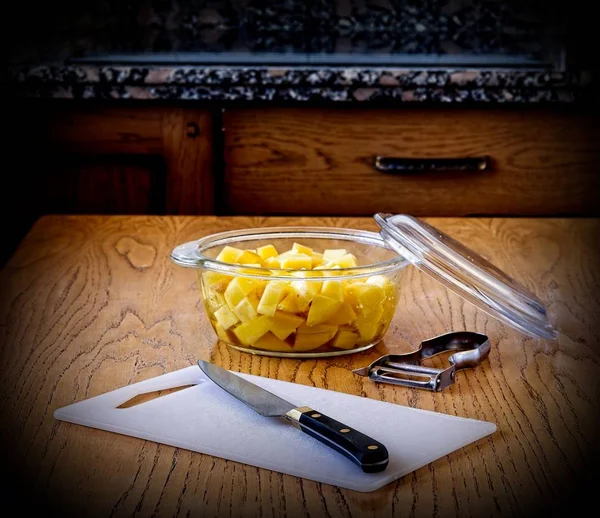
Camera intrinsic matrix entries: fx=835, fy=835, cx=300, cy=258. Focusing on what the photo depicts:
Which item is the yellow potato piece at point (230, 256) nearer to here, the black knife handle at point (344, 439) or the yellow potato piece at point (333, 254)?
the yellow potato piece at point (333, 254)

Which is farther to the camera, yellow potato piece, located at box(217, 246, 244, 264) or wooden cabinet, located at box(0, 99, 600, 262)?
wooden cabinet, located at box(0, 99, 600, 262)

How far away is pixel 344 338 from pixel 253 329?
9 cm

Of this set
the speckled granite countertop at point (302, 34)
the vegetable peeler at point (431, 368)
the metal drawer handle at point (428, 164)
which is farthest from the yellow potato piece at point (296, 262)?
the speckled granite countertop at point (302, 34)

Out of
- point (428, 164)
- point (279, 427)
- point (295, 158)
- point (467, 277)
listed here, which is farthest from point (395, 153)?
point (279, 427)

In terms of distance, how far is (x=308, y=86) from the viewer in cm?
196

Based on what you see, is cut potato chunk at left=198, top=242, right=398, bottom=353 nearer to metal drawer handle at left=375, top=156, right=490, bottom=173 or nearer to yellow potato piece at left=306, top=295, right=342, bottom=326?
yellow potato piece at left=306, top=295, right=342, bottom=326

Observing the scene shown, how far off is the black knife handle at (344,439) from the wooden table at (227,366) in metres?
0.02

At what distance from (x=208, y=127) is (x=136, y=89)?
0.19 meters

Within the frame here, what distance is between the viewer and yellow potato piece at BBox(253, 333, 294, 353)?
834mm

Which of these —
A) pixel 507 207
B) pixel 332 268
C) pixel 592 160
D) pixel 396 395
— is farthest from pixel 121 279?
pixel 592 160

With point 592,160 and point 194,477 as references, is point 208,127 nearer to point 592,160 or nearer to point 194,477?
point 592,160

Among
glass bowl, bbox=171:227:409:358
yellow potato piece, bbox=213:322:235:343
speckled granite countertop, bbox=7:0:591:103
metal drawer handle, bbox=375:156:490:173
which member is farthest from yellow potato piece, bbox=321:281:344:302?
speckled granite countertop, bbox=7:0:591:103

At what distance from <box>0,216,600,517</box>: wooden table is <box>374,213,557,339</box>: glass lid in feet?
0.16

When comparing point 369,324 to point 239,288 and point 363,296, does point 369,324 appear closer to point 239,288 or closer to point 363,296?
point 363,296
